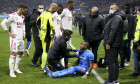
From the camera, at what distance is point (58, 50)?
6199 millimetres

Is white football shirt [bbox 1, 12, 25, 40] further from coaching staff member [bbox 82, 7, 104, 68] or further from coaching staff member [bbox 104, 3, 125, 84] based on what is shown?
coaching staff member [bbox 104, 3, 125, 84]

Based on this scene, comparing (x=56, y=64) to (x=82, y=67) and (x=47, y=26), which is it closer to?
(x=82, y=67)


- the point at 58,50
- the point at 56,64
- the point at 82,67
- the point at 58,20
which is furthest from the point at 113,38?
the point at 58,20

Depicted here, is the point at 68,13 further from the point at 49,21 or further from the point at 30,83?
the point at 30,83

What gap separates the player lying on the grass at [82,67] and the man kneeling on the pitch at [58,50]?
0.24 meters

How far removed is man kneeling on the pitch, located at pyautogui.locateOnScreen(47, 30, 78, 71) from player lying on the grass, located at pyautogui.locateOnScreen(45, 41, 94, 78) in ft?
0.78

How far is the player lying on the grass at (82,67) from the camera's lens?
20.2 ft

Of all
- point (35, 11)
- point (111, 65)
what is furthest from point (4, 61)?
point (111, 65)

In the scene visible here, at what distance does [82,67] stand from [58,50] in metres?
0.78

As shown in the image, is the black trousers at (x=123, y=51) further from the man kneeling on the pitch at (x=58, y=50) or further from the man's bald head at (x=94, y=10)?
the man kneeling on the pitch at (x=58, y=50)

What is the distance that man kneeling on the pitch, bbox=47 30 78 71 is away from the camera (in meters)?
6.08

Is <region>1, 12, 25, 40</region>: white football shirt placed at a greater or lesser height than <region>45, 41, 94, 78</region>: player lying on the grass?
greater

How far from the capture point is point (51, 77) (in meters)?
6.18

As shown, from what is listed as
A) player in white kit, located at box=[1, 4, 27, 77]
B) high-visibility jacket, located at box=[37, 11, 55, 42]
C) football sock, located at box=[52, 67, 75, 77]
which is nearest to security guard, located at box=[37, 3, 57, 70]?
high-visibility jacket, located at box=[37, 11, 55, 42]
